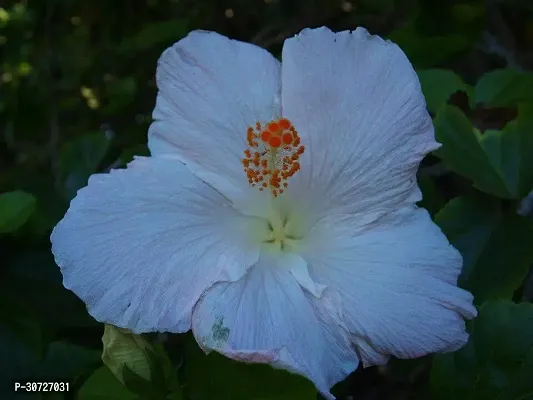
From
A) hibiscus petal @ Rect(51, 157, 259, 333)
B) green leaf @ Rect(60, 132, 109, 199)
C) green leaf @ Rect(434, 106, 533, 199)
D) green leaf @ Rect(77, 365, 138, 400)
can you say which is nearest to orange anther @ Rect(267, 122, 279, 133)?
hibiscus petal @ Rect(51, 157, 259, 333)

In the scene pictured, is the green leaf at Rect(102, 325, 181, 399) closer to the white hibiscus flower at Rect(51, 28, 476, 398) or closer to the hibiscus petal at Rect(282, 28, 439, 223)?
the white hibiscus flower at Rect(51, 28, 476, 398)

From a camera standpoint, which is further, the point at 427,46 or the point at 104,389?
the point at 427,46

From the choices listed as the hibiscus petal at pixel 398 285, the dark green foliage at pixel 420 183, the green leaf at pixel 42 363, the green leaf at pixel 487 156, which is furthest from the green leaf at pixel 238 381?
the green leaf at pixel 487 156

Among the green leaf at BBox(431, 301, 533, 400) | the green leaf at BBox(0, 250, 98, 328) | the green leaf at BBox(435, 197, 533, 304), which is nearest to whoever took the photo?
the green leaf at BBox(431, 301, 533, 400)

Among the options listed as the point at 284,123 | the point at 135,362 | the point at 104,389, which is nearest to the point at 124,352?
the point at 135,362

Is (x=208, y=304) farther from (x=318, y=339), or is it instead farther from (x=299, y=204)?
(x=299, y=204)

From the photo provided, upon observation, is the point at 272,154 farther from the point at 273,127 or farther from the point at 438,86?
the point at 438,86
